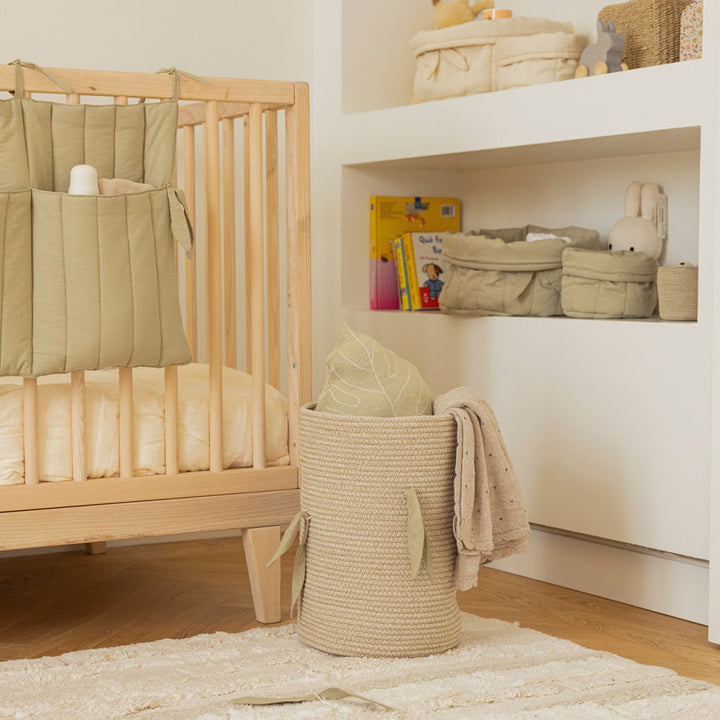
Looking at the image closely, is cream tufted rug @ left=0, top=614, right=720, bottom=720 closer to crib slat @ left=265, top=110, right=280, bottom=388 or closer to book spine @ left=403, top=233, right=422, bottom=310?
crib slat @ left=265, top=110, right=280, bottom=388

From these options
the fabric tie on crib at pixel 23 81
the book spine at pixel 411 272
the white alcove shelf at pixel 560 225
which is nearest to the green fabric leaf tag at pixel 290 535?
the white alcove shelf at pixel 560 225

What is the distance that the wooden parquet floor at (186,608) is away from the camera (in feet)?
6.00

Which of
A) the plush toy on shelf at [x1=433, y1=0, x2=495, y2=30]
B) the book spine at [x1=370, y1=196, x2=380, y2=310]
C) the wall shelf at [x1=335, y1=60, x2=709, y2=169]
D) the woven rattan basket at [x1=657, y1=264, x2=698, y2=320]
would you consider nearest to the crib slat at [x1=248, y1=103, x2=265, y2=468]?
the wall shelf at [x1=335, y1=60, x2=709, y2=169]

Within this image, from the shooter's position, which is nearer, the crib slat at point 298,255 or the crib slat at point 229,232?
the crib slat at point 298,255

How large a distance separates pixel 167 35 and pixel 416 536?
4.84 feet

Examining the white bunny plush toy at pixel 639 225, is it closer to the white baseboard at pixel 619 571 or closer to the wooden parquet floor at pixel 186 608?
the white baseboard at pixel 619 571

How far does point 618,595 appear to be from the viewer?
211 centimetres

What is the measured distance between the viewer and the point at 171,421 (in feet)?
5.92

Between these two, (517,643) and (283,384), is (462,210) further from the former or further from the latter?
(517,643)

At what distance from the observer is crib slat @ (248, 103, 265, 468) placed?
1877 millimetres

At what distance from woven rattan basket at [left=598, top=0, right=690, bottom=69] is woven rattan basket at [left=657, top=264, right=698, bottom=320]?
0.51 metres

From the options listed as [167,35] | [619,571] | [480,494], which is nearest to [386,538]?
[480,494]

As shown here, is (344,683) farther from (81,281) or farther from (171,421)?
(81,281)

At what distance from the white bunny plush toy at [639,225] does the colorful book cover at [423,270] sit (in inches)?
19.8
